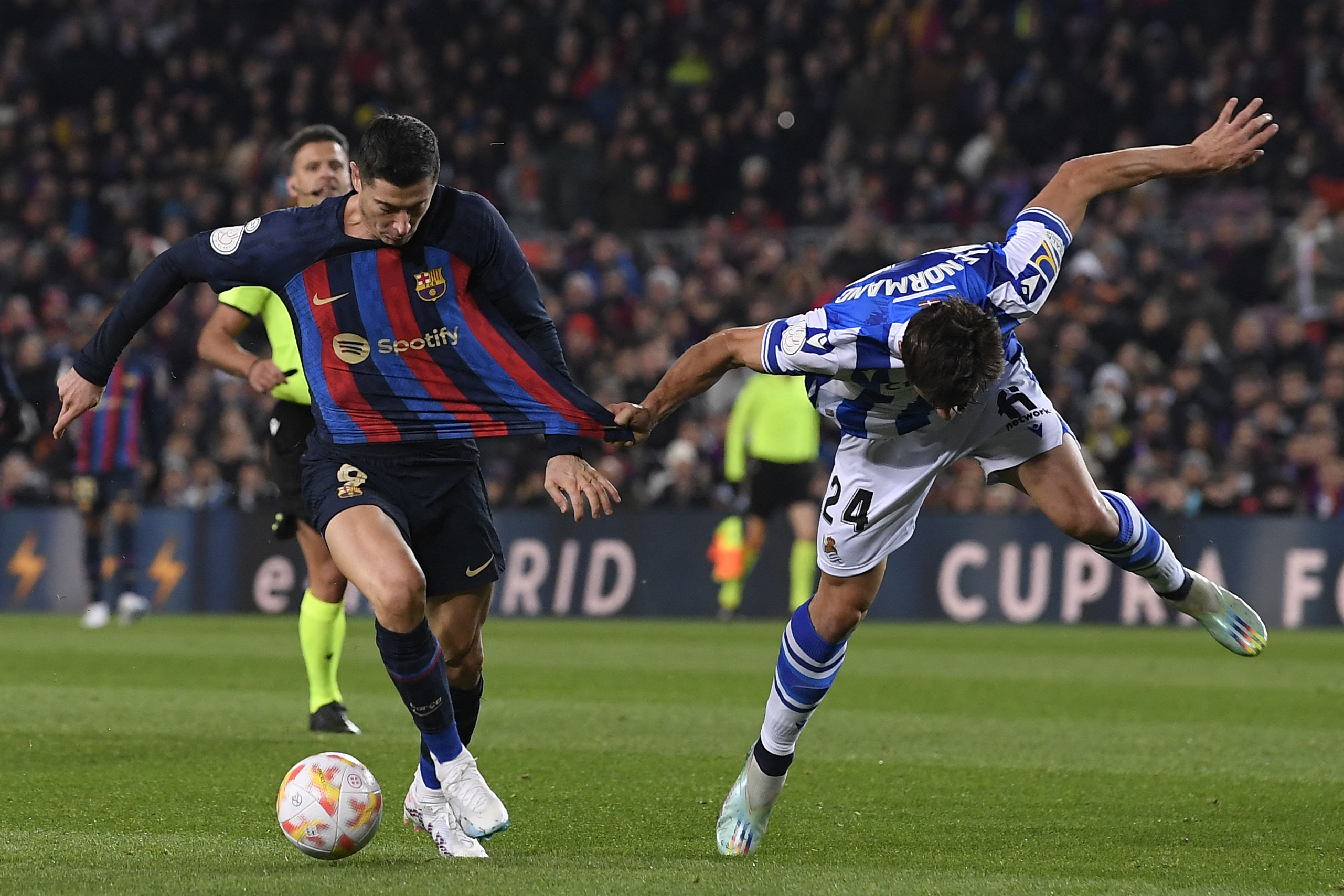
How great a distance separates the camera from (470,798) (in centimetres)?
493

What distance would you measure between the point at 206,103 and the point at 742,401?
982cm

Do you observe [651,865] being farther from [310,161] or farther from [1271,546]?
[1271,546]

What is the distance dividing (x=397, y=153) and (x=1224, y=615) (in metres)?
3.25

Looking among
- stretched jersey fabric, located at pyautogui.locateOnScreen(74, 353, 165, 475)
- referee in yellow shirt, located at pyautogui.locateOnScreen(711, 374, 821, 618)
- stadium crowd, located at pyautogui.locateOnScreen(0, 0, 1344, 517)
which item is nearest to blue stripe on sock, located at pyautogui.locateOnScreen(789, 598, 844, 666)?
stadium crowd, located at pyautogui.locateOnScreen(0, 0, 1344, 517)

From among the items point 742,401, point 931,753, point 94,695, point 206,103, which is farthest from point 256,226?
point 206,103

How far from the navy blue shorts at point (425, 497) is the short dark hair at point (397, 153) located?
2.82 ft

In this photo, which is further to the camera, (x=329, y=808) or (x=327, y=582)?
(x=327, y=582)

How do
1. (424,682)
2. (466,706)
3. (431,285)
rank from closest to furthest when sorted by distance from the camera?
(424,682)
(431,285)
(466,706)

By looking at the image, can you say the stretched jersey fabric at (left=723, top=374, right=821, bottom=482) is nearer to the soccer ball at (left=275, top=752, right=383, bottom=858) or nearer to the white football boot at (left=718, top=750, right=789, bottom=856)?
the white football boot at (left=718, top=750, right=789, bottom=856)

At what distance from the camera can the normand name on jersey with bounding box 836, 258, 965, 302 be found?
A: 524 centimetres

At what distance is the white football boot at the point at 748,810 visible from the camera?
5168mm

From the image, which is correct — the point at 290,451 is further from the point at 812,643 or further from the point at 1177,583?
the point at 1177,583

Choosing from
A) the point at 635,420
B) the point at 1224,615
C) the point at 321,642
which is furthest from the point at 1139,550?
the point at 321,642

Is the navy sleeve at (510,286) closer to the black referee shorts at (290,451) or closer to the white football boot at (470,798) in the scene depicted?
the white football boot at (470,798)
